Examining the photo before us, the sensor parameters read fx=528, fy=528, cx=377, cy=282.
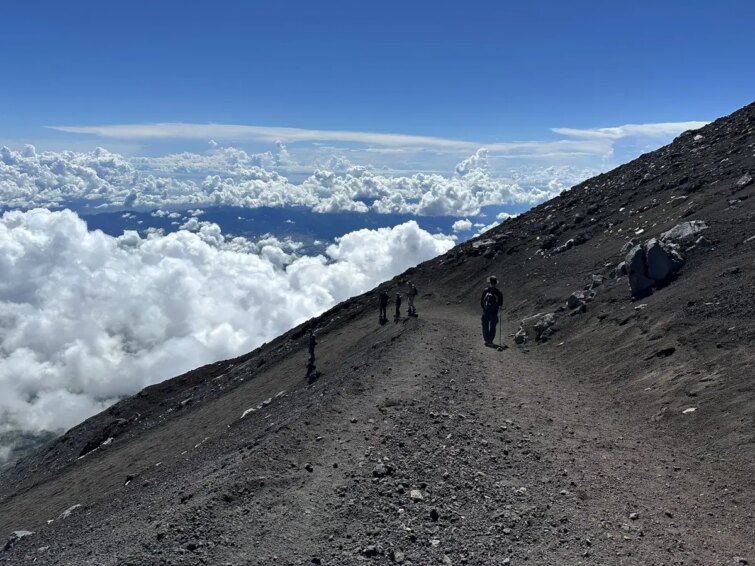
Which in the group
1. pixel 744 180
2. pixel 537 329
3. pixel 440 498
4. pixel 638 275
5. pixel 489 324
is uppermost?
pixel 744 180

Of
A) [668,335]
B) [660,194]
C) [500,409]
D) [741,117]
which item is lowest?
[500,409]

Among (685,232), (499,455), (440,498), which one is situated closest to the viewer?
(440,498)

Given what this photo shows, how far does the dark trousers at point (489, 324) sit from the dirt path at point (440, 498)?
27.2ft

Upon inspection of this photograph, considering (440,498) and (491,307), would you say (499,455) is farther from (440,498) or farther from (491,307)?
(491,307)

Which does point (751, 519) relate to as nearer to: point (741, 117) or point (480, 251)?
point (480, 251)

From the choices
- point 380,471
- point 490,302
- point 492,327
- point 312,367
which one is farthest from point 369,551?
point 312,367

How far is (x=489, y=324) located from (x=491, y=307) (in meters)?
1.13

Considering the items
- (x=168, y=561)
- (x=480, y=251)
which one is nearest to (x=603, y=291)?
(x=480, y=251)

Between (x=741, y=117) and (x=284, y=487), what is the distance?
51.2 meters

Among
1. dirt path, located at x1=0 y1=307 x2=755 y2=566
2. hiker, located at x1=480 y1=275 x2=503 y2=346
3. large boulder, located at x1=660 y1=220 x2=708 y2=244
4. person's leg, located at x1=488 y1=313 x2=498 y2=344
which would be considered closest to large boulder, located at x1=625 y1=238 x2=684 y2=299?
large boulder, located at x1=660 y1=220 x2=708 y2=244

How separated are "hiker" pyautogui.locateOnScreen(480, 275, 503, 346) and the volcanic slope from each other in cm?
57

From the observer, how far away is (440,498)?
29.5ft

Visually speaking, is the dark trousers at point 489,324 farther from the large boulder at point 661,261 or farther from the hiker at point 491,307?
the large boulder at point 661,261

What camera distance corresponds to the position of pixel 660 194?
35094mm
